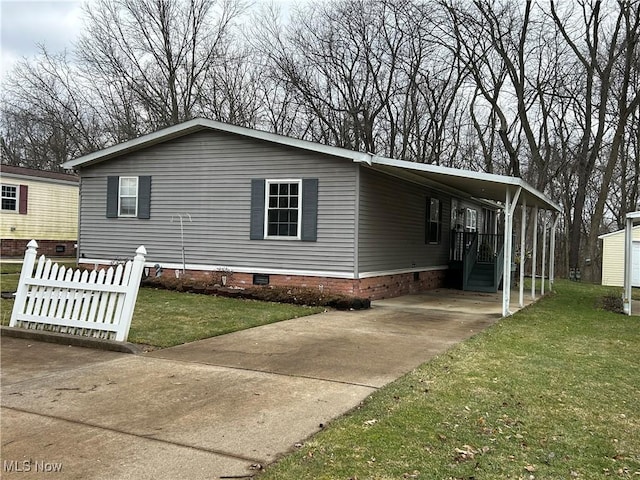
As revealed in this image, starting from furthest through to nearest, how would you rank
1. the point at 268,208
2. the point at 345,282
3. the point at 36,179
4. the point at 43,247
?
the point at 43,247
the point at 36,179
the point at 268,208
the point at 345,282

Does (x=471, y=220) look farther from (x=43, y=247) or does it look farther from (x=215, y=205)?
(x=43, y=247)

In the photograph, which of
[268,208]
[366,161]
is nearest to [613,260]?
[366,161]

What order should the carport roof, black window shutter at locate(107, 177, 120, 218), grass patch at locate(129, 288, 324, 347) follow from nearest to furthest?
grass patch at locate(129, 288, 324, 347), the carport roof, black window shutter at locate(107, 177, 120, 218)

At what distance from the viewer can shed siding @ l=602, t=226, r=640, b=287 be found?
2455 cm

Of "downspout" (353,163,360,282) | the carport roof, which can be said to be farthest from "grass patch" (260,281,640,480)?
"downspout" (353,163,360,282)

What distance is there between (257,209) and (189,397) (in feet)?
26.0

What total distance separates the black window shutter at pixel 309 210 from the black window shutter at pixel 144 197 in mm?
4237

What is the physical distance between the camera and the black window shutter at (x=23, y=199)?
21562 millimetres

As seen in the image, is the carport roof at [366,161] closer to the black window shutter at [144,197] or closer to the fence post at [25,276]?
the black window shutter at [144,197]

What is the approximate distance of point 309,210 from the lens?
11766 millimetres

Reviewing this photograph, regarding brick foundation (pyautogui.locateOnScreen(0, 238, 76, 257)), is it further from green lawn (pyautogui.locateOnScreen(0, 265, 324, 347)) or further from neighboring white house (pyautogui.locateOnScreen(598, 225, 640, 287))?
neighboring white house (pyautogui.locateOnScreen(598, 225, 640, 287))

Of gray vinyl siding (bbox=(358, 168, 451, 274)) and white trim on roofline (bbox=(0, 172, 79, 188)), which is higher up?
white trim on roofline (bbox=(0, 172, 79, 188))

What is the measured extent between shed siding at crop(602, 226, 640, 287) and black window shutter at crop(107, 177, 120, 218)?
2120 cm

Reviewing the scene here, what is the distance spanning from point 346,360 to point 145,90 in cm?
2370
